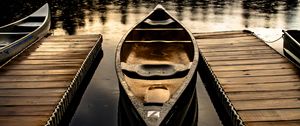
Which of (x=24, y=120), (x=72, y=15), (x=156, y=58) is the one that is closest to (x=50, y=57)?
(x=156, y=58)

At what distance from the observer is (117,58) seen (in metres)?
13.0

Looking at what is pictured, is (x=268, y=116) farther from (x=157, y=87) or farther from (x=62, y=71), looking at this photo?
(x=62, y=71)

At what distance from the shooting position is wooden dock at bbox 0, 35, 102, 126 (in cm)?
1140

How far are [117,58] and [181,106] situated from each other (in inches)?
169

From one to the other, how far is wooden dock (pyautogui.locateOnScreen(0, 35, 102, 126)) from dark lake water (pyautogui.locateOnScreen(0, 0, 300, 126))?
48.1 inches

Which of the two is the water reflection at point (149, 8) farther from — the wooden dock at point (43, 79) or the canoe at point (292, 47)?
the canoe at point (292, 47)

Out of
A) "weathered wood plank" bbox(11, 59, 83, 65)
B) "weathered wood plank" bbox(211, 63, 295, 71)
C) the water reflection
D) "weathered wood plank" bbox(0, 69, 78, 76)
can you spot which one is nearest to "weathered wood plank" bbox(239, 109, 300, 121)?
"weathered wood plank" bbox(211, 63, 295, 71)

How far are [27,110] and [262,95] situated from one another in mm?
9211

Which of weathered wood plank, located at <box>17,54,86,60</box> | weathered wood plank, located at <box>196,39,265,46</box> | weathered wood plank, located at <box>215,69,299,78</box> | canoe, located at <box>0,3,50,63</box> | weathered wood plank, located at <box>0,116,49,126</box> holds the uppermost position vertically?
canoe, located at <box>0,3,50,63</box>

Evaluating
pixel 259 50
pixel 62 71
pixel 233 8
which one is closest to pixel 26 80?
pixel 62 71

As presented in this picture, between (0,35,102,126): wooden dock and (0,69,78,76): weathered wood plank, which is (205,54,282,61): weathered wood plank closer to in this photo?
(0,35,102,126): wooden dock

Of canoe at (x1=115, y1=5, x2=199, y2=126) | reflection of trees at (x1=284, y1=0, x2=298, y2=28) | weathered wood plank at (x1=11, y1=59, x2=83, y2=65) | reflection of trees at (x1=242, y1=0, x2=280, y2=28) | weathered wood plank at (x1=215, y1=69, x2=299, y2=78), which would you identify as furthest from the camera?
reflection of trees at (x1=242, y1=0, x2=280, y2=28)

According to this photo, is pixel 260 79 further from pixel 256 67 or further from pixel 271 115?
pixel 271 115

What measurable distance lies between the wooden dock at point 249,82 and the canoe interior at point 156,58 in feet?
5.87
